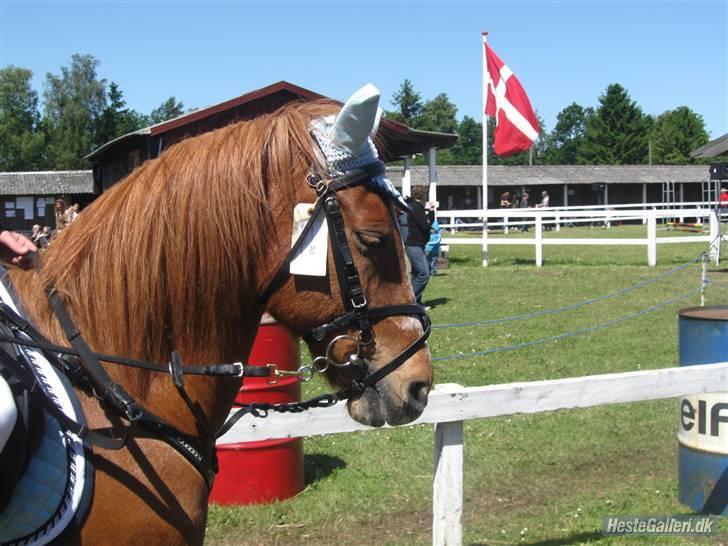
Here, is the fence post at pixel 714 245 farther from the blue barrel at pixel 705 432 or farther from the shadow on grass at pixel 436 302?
the blue barrel at pixel 705 432

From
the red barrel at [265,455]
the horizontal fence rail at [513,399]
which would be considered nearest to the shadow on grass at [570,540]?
the horizontal fence rail at [513,399]

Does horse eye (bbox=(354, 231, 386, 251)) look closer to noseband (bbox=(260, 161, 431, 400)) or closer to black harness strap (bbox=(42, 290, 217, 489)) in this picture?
noseband (bbox=(260, 161, 431, 400))

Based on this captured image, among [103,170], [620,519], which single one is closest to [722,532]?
[620,519]

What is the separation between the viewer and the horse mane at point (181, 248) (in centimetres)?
229

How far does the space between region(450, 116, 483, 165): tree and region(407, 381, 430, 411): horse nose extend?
10278 cm

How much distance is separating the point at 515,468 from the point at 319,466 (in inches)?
66.5

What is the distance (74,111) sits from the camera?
78.4m

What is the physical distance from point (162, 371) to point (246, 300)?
0.35 meters

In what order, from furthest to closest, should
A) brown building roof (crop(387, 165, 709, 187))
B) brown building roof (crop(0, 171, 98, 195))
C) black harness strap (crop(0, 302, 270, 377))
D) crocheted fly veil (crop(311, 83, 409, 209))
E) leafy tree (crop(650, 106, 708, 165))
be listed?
leafy tree (crop(650, 106, 708, 165)), brown building roof (crop(387, 165, 709, 187)), brown building roof (crop(0, 171, 98, 195)), crocheted fly veil (crop(311, 83, 409, 209)), black harness strap (crop(0, 302, 270, 377))

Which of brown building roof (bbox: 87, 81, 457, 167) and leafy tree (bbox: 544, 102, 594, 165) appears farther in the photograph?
leafy tree (bbox: 544, 102, 594, 165)

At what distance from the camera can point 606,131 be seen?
3511 inches

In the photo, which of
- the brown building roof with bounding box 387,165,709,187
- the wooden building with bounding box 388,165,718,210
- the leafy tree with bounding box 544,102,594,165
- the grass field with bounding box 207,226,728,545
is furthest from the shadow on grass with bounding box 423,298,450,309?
the leafy tree with bounding box 544,102,594,165

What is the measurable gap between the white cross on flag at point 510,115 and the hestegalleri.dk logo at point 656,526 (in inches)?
561

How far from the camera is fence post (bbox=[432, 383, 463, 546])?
14.1 ft
